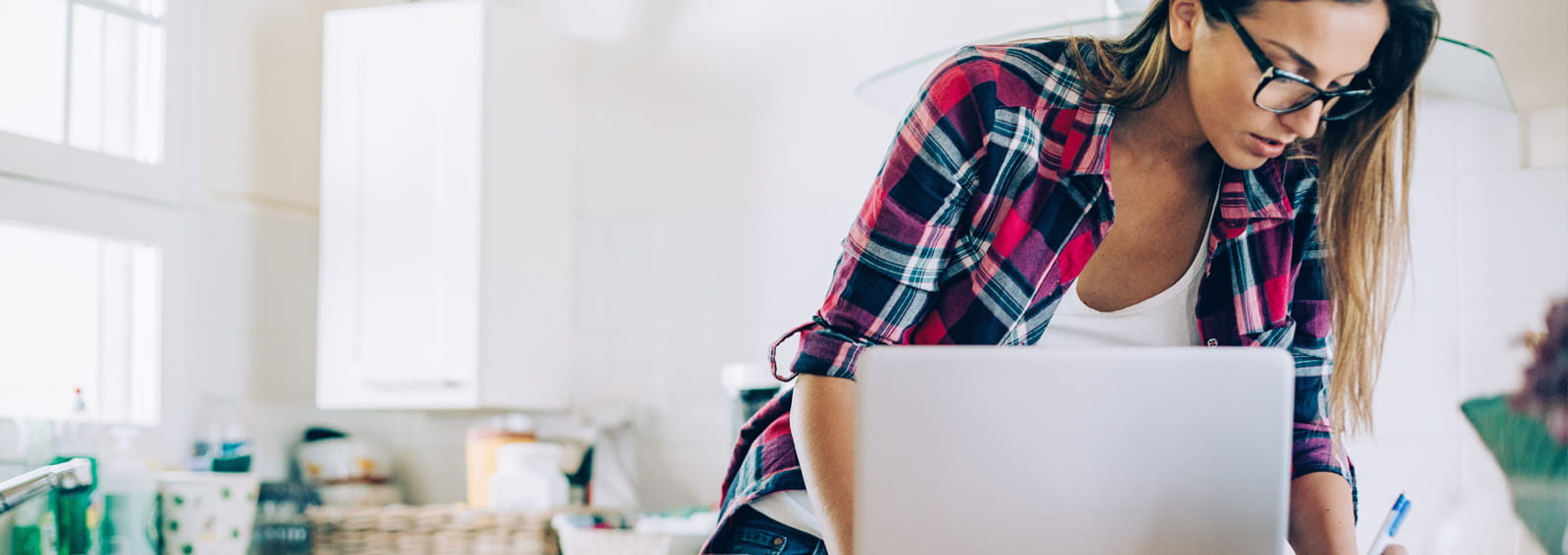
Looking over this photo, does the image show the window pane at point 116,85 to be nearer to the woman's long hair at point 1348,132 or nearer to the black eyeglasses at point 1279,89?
the woman's long hair at point 1348,132

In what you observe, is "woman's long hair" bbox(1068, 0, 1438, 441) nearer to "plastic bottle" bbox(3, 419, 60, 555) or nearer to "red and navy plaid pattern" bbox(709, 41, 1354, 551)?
"red and navy plaid pattern" bbox(709, 41, 1354, 551)

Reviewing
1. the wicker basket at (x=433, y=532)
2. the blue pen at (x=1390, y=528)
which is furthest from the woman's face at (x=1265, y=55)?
the wicker basket at (x=433, y=532)

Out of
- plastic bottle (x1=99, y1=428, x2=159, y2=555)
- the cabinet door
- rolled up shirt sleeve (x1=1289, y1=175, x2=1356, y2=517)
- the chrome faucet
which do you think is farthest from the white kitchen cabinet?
rolled up shirt sleeve (x1=1289, y1=175, x2=1356, y2=517)

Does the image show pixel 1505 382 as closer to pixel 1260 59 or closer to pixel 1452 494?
pixel 1452 494

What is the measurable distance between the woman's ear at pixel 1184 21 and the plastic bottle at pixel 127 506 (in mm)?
2059

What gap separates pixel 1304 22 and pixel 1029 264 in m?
0.34

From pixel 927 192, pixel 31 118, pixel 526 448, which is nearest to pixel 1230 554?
pixel 927 192

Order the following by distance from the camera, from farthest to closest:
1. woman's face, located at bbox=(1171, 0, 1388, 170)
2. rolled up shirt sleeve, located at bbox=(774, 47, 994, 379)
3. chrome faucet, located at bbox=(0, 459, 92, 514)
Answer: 1. chrome faucet, located at bbox=(0, 459, 92, 514)
2. woman's face, located at bbox=(1171, 0, 1388, 170)
3. rolled up shirt sleeve, located at bbox=(774, 47, 994, 379)

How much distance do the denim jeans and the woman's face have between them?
0.57m

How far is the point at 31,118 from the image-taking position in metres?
2.64

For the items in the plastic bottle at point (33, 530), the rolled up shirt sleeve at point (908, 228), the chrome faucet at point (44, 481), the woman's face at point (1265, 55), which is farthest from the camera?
the plastic bottle at point (33, 530)

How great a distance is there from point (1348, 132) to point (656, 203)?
193cm

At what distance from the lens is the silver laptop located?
33.5 inches

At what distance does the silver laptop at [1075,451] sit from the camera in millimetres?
851
